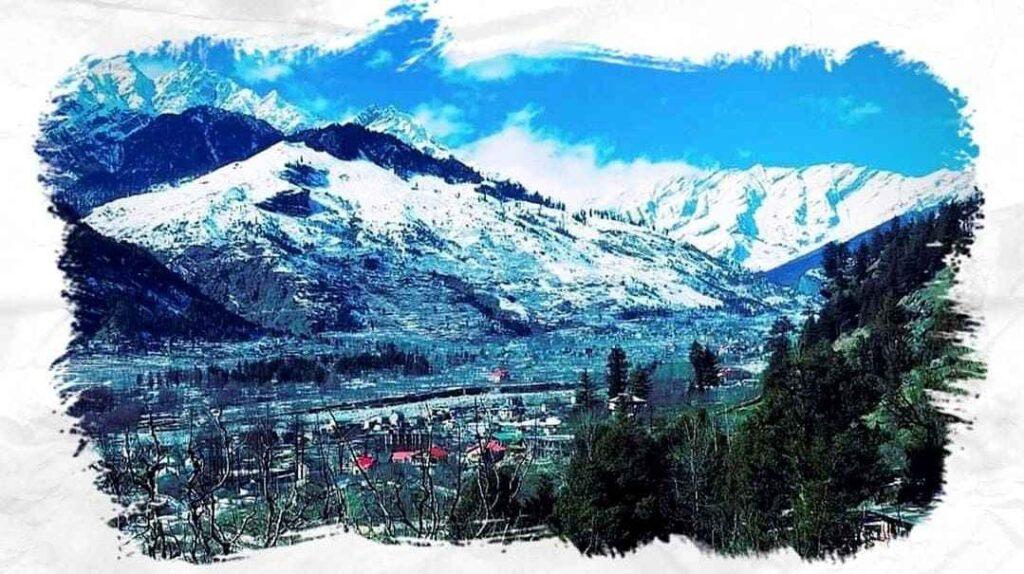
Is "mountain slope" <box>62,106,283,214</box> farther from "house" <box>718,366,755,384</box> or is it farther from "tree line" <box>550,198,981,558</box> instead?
"house" <box>718,366,755,384</box>

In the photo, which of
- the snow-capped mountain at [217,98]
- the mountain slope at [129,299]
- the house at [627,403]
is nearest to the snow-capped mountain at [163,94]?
the snow-capped mountain at [217,98]

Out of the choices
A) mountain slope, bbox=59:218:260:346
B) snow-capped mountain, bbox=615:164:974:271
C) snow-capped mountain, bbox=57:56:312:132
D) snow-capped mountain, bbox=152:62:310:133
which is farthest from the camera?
snow-capped mountain, bbox=615:164:974:271

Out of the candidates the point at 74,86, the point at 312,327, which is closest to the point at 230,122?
the point at 74,86

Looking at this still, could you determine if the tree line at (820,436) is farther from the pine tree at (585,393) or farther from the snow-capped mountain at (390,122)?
the snow-capped mountain at (390,122)

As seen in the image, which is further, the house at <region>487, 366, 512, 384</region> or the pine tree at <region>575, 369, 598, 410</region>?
the pine tree at <region>575, 369, 598, 410</region>

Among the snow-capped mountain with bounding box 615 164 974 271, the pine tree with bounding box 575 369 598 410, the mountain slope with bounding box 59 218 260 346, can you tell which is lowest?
the pine tree with bounding box 575 369 598 410

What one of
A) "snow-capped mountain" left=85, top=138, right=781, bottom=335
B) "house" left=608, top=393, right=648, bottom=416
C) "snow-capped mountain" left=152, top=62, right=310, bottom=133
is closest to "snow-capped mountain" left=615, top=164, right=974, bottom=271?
"snow-capped mountain" left=85, top=138, right=781, bottom=335
